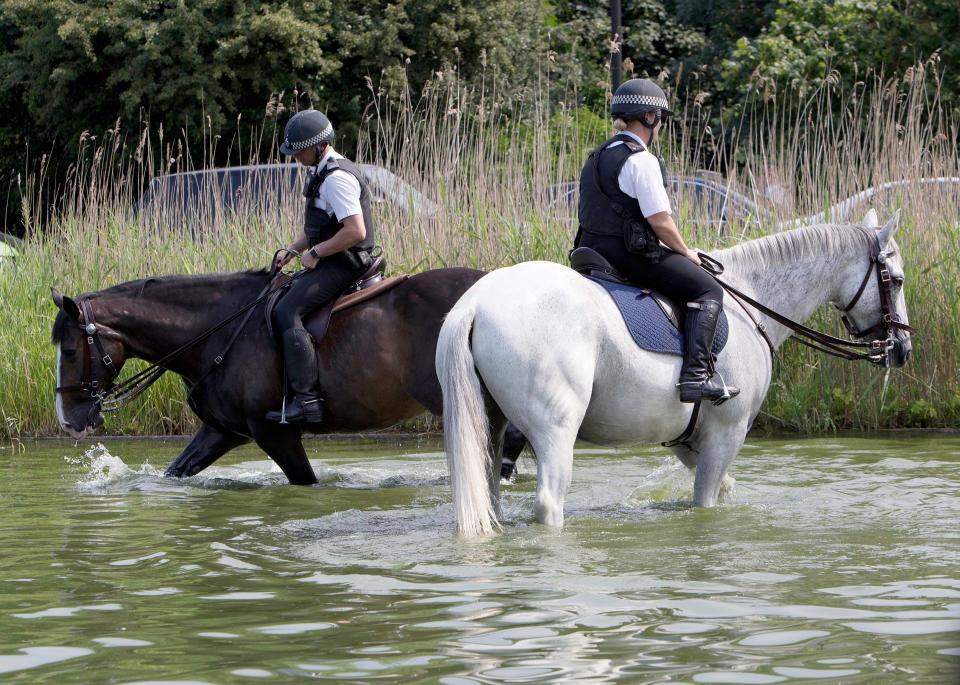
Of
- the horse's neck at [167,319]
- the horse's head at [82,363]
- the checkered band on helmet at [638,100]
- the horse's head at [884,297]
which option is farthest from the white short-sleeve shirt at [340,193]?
the horse's head at [884,297]

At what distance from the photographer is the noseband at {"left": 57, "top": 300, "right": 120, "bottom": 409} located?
834 cm

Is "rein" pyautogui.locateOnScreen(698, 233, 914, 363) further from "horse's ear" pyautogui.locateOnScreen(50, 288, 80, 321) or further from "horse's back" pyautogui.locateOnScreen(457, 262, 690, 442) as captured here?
"horse's ear" pyautogui.locateOnScreen(50, 288, 80, 321)

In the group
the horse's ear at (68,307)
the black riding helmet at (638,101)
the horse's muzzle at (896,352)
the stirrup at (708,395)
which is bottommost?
the stirrup at (708,395)

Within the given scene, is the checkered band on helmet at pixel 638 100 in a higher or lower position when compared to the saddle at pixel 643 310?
higher

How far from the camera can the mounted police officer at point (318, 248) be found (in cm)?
793

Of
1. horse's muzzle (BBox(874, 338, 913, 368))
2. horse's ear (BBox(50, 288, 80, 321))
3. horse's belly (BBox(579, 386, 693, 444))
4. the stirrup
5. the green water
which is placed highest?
horse's ear (BBox(50, 288, 80, 321))

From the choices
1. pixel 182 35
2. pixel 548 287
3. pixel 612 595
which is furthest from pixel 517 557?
pixel 182 35

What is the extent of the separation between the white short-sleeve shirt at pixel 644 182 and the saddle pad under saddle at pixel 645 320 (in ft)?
1.27

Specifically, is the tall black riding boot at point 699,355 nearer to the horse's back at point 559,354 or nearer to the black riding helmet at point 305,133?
the horse's back at point 559,354

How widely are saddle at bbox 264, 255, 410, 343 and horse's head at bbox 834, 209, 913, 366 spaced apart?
265 centimetres

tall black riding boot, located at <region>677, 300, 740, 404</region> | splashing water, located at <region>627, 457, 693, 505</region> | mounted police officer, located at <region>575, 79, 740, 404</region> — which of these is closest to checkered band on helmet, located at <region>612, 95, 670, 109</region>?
mounted police officer, located at <region>575, 79, 740, 404</region>

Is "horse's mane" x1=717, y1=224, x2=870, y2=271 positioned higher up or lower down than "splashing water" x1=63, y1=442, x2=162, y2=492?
higher up

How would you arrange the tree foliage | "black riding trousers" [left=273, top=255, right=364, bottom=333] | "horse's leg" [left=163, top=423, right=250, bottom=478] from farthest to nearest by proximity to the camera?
the tree foliage
"horse's leg" [left=163, top=423, right=250, bottom=478]
"black riding trousers" [left=273, top=255, right=364, bottom=333]

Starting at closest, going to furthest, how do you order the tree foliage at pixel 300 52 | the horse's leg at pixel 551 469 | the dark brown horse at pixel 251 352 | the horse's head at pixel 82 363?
the horse's leg at pixel 551 469
the dark brown horse at pixel 251 352
the horse's head at pixel 82 363
the tree foliage at pixel 300 52
